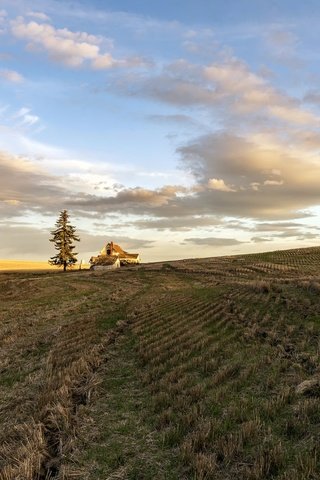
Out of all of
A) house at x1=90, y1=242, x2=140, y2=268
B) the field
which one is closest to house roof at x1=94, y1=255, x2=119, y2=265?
house at x1=90, y1=242, x2=140, y2=268

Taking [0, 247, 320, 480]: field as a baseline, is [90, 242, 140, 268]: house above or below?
above

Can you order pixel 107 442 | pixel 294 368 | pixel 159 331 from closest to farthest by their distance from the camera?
1. pixel 107 442
2. pixel 294 368
3. pixel 159 331

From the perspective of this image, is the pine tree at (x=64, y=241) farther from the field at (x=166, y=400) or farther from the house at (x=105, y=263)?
the field at (x=166, y=400)

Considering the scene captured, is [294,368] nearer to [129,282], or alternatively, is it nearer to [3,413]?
[3,413]

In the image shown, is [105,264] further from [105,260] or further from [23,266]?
[23,266]

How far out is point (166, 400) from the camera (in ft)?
29.5

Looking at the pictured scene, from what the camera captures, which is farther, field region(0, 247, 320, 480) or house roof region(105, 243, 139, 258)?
house roof region(105, 243, 139, 258)

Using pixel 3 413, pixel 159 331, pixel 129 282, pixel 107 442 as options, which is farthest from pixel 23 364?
pixel 129 282

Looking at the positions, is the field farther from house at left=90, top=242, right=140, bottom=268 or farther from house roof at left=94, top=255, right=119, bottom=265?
house at left=90, top=242, right=140, bottom=268

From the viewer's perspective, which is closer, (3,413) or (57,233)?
(3,413)

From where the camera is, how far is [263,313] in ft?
69.0

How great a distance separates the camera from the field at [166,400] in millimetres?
6316

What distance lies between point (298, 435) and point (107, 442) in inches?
137

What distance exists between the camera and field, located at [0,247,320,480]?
6316 mm
